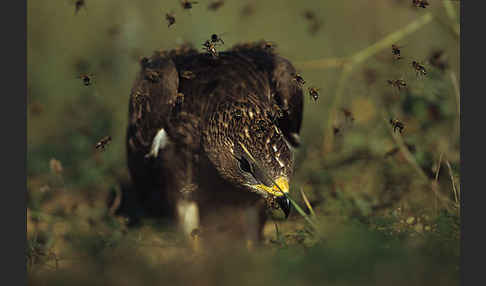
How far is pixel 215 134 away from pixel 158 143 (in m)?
0.76

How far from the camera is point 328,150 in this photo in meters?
6.85

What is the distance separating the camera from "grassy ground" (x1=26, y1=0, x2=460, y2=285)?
122 inches

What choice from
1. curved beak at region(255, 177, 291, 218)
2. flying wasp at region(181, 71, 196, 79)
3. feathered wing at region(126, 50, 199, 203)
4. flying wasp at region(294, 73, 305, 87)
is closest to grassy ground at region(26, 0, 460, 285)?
curved beak at region(255, 177, 291, 218)

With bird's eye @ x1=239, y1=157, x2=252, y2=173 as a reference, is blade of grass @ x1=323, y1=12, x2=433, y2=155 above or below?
above

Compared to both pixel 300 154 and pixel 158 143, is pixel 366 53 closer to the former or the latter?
pixel 300 154

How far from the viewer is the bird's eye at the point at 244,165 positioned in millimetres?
4285

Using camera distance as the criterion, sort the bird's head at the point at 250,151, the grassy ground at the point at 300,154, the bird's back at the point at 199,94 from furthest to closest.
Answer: the bird's back at the point at 199,94 < the bird's head at the point at 250,151 < the grassy ground at the point at 300,154

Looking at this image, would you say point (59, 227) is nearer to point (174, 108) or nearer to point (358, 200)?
point (174, 108)

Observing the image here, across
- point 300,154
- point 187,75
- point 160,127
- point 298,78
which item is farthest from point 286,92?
point 300,154

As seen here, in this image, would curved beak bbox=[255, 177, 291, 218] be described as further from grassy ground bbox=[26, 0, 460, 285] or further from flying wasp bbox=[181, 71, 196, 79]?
flying wasp bbox=[181, 71, 196, 79]

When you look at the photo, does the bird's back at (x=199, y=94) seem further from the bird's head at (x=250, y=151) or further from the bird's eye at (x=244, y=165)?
the bird's eye at (x=244, y=165)

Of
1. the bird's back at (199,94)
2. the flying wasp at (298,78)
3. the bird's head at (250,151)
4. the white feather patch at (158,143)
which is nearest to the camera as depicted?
the bird's head at (250,151)

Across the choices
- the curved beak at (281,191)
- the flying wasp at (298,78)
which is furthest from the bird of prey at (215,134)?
the flying wasp at (298,78)

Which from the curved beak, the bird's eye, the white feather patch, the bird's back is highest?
the bird's back
